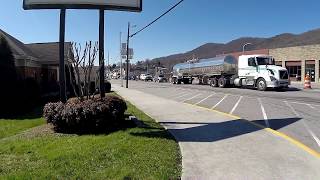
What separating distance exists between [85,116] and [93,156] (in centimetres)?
350

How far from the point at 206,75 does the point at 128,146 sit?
137ft

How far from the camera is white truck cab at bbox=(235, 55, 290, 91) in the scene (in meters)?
36.0

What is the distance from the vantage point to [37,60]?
36.4m

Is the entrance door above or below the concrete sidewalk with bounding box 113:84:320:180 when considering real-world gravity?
above

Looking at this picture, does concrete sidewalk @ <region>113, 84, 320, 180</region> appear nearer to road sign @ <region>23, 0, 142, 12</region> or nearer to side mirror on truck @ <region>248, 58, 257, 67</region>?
road sign @ <region>23, 0, 142, 12</region>

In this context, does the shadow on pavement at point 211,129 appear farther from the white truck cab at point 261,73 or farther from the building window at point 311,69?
the building window at point 311,69

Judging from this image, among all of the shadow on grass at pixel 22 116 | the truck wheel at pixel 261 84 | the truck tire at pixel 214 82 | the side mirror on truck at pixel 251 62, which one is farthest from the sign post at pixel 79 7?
the truck tire at pixel 214 82

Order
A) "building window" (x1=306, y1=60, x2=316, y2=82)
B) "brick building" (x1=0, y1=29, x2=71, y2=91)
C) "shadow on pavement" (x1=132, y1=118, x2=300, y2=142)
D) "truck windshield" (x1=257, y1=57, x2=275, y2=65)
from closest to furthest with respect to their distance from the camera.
→ "shadow on pavement" (x1=132, y1=118, x2=300, y2=142), "brick building" (x1=0, y1=29, x2=71, y2=91), "truck windshield" (x1=257, y1=57, x2=275, y2=65), "building window" (x1=306, y1=60, x2=316, y2=82)

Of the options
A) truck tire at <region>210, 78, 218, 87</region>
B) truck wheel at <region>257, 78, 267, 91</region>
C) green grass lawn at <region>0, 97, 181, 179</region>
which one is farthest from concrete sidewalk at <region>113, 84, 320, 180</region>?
truck tire at <region>210, 78, 218, 87</region>

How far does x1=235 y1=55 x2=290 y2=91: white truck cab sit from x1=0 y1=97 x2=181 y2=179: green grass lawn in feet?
83.6

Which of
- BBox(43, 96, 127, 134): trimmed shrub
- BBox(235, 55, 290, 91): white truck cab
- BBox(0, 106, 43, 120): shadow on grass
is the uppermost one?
BBox(235, 55, 290, 91): white truck cab

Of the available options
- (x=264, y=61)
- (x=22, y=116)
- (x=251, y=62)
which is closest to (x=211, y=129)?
(x=22, y=116)

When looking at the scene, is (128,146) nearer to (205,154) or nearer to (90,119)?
(205,154)

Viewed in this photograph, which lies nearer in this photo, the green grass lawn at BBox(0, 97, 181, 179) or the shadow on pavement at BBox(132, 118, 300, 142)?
the green grass lawn at BBox(0, 97, 181, 179)
